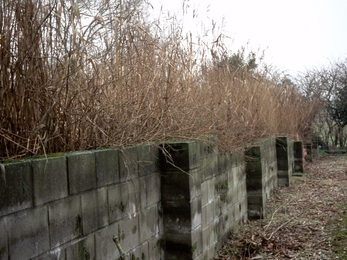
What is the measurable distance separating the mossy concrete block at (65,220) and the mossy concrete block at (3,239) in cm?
27

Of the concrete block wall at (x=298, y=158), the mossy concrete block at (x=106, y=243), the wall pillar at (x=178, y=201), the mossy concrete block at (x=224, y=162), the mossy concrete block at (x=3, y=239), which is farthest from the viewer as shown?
the concrete block wall at (x=298, y=158)

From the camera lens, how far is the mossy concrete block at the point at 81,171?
205cm

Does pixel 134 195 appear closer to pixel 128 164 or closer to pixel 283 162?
pixel 128 164

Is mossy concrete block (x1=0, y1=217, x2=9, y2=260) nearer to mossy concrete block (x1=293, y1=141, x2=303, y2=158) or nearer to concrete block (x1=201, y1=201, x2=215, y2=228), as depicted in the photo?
concrete block (x1=201, y1=201, x2=215, y2=228)

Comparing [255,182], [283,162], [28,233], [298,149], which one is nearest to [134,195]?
[28,233]

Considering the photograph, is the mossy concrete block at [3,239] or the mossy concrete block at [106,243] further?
the mossy concrete block at [106,243]

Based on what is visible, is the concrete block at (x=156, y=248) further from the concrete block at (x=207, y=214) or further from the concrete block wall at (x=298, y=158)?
the concrete block wall at (x=298, y=158)

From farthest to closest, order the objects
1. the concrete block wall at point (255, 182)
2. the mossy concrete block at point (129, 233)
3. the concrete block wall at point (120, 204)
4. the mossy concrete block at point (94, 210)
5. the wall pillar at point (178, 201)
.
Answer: the concrete block wall at point (255, 182)
the wall pillar at point (178, 201)
the mossy concrete block at point (129, 233)
the mossy concrete block at point (94, 210)
the concrete block wall at point (120, 204)

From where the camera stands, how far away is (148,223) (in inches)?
114

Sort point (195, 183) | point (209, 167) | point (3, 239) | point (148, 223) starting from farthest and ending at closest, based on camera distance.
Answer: point (209, 167) < point (195, 183) < point (148, 223) < point (3, 239)

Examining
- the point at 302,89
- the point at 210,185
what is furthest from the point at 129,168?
the point at 302,89

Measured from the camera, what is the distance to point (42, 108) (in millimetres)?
2145

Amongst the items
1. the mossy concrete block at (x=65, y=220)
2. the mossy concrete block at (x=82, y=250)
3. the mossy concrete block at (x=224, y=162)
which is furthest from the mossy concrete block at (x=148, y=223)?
the mossy concrete block at (x=224, y=162)

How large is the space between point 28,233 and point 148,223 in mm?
1259
